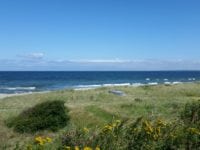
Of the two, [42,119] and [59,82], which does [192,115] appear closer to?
[42,119]

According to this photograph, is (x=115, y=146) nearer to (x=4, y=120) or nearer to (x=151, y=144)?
(x=151, y=144)

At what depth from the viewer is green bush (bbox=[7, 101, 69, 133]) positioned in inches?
573

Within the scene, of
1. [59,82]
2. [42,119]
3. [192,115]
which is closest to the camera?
[192,115]

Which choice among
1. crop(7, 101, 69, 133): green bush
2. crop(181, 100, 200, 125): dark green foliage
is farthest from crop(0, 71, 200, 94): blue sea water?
crop(181, 100, 200, 125): dark green foliage

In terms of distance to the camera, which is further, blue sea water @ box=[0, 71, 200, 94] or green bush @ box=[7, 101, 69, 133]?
blue sea water @ box=[0, 71, 200, 94]

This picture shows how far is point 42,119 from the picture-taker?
15.1m

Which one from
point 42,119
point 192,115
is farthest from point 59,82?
point 192,115

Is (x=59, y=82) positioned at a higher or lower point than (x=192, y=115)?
lower

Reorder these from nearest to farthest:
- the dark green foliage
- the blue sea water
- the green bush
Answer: the dark green foliage
the green bush
the blue sea water

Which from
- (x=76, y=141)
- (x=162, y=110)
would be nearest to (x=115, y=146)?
(x=76, y=141)

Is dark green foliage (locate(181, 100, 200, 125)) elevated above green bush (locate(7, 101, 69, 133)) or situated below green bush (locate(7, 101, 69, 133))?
above

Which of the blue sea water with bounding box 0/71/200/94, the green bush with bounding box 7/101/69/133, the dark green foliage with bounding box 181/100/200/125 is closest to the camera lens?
the dark green foliage with bounding box 181/100/200/125

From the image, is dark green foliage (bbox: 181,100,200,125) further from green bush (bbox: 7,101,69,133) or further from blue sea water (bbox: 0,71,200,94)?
blue sea water (bbox: 0,71,200,94)

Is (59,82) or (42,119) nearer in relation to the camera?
(42,119)
